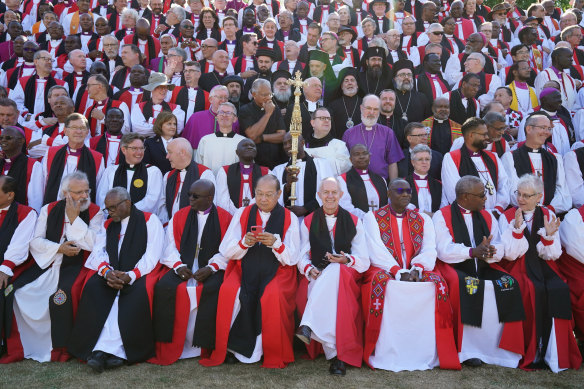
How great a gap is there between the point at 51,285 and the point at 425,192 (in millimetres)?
4373

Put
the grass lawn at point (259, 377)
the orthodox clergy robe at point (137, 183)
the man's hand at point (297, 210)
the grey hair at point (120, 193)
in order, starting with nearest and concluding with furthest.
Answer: the grass lawn at point (259, 377), the grey hair at point (120, 193), the man's hand at point (297, 210), the orthodox clergy robe at point (137, 183)

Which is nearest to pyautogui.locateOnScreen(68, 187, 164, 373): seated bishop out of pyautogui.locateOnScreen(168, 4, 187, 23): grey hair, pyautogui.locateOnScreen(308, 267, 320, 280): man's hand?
pyautogui.locateOnScreen(308, 267, 320, 280): man's hand

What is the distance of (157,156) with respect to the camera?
7789mm

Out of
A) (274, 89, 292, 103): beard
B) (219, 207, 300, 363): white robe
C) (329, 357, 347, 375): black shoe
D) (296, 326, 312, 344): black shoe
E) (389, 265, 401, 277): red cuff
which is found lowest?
(329, 357, 347, 375): black shoe

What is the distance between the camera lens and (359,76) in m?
9.61

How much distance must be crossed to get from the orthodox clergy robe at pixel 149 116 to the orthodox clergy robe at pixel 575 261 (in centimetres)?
519

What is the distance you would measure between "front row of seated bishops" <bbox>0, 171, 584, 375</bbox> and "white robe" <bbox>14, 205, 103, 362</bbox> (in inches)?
0.5

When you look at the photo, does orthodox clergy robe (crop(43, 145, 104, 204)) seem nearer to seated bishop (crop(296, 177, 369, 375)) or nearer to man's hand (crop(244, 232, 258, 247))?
man's hand (crop(244, 232, 258, 247))

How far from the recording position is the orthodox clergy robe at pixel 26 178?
698 cm

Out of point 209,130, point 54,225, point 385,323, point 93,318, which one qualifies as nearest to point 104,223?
point 54,225

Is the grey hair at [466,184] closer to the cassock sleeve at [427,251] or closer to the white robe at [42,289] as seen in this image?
the cassock sleeve at [427,251]

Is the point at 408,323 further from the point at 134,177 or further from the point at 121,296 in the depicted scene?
the point at 134,177

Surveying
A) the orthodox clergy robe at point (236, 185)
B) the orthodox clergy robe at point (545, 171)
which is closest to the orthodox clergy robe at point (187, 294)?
the orthodox clergy robe at point (236, 185)

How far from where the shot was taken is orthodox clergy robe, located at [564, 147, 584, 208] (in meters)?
7.36
